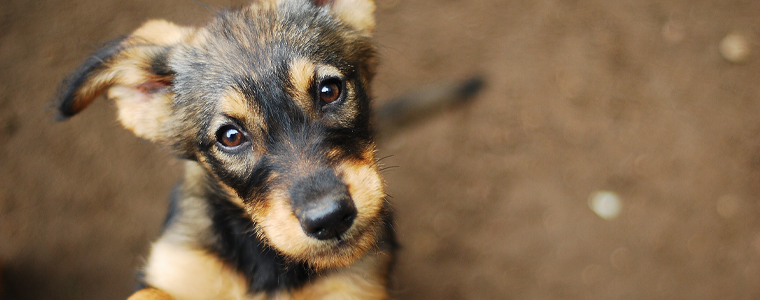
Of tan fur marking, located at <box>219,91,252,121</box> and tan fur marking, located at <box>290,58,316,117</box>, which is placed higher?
tan fur marking, located at <box>290,58,316,117</box>

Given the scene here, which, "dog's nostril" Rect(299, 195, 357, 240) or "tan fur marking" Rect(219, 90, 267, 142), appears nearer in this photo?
"dog's nostril" Rect(299, 195, 357, 240)

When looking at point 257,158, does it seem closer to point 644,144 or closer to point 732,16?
point 644,144

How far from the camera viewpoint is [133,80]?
2.39m

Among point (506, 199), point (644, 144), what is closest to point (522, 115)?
point (506, 199)

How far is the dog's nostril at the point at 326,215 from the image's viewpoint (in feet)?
6.14

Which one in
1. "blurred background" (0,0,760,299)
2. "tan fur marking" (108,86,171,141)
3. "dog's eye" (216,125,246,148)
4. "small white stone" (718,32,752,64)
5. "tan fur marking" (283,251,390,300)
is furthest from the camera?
"small white stone" (718,32,752,64)

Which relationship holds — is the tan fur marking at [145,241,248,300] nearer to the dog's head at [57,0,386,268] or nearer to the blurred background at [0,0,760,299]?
the dog's head at [57,0,386,268]

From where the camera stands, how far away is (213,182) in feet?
8.55

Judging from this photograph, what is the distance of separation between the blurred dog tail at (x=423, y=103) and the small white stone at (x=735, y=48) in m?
2.63

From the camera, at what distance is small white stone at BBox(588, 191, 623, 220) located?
13.5 feet

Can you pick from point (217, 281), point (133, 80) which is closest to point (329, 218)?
point (217, 281)

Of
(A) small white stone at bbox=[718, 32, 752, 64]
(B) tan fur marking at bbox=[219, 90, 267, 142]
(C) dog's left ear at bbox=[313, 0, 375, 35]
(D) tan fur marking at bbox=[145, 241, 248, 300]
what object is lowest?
(D) tan fur marking at bbox=[145, 241, 248, 300]

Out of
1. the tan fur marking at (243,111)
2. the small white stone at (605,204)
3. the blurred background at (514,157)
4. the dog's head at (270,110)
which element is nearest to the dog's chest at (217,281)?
the dog's head at (270,110)

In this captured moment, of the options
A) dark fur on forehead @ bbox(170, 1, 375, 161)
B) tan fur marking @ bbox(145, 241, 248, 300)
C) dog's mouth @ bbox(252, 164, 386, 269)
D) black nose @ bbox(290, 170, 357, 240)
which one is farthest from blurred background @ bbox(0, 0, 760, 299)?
black nose @ bbox(290, 170, 357, 240)
